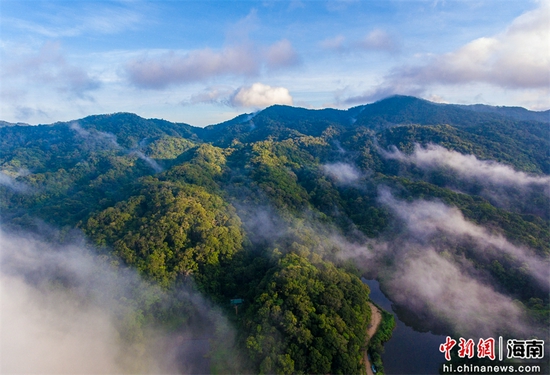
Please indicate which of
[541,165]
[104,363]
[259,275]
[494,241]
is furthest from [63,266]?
[541,165]

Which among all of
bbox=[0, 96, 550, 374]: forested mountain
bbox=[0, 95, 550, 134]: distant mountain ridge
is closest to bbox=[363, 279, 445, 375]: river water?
bbox=[0, 96, 550, 374]: forested mountain

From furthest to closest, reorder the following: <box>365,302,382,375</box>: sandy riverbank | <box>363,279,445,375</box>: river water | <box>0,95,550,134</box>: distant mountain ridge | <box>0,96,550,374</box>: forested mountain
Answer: <box>0,95,550,134</box>: distant mountain ridge < <box>365,302,382,375</box>: sandy riverbank < <box>0,96,550,374</box>: forested mountain < <box>363,279,445,375</box>: river water

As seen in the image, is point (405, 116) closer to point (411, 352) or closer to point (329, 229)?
point (329, 229)

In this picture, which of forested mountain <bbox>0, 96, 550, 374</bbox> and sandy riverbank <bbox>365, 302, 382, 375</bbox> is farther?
sandy riverbank <bbox>365, 302, 382, 375</bbox>

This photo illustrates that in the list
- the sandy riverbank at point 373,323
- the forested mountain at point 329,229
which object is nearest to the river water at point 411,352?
the sandy riverbank at point 373,323

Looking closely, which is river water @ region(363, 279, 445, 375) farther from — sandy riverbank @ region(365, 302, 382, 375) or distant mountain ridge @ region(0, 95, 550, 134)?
distant mountain ridge @ region(0, 95, 550, 134)

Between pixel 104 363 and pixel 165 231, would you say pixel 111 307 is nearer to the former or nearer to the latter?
pixel 104 363

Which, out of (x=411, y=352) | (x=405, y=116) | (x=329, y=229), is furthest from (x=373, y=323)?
(x=405, y=116)
